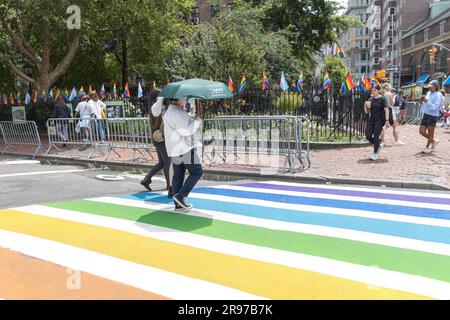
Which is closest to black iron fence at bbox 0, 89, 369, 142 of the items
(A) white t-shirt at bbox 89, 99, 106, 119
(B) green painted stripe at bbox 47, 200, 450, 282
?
(A) white t-shirt at bbox 89, 99, 106, 119

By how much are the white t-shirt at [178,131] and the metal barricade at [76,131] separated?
24.8 ft

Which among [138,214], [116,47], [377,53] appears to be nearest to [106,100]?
[116,47]

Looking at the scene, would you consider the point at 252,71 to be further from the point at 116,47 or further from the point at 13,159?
the point at 116,47

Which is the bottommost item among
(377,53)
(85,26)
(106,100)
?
(106,100)

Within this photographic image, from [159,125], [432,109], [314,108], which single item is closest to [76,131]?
[159,125]

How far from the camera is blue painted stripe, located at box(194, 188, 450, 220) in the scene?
644 centimetres

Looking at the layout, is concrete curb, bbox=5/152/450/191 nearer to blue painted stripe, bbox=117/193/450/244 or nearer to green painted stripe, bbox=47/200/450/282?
blue painted stripe, bbox=117/193/450/244

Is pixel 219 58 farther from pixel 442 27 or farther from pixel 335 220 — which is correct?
pixel 442 27

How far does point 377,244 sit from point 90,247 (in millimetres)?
3406

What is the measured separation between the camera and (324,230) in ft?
18.4

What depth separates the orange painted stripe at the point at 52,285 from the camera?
3666mm

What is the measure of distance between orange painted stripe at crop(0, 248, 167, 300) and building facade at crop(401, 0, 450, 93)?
56.5 m

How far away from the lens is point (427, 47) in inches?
2606

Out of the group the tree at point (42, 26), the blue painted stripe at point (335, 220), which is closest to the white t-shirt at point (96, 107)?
the tree at point (42, 26)
